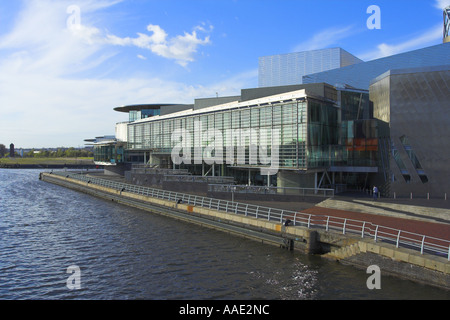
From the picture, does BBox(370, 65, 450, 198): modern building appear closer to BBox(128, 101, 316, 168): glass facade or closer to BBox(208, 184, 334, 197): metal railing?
BBox(128, 101, 316, 168): glass facade

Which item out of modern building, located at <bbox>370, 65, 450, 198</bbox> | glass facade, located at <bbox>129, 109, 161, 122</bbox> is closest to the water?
modern building, located at <bbox>370, 65, 450, 198</bbox>

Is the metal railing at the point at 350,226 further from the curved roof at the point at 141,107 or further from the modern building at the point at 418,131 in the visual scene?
the curved roof at the point at 141,107

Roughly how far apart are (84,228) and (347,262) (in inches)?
827

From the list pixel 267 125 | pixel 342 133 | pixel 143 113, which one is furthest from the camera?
pixel 143 113

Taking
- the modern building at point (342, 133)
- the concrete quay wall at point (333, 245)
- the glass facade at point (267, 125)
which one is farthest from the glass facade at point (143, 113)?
the concrete quay wall at point (333, 245)

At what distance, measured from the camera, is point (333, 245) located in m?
20.3

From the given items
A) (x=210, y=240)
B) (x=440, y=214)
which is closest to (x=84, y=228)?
(x=210, y=240)

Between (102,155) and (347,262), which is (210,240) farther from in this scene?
(102,155)

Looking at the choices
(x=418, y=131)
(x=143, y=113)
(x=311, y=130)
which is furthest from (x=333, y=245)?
(x=143, y=113)

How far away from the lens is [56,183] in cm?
7544

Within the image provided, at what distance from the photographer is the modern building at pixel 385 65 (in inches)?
1760

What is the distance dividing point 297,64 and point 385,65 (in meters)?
101

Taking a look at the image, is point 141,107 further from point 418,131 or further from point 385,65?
point 418,131

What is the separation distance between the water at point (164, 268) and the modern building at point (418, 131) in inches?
A: 790
